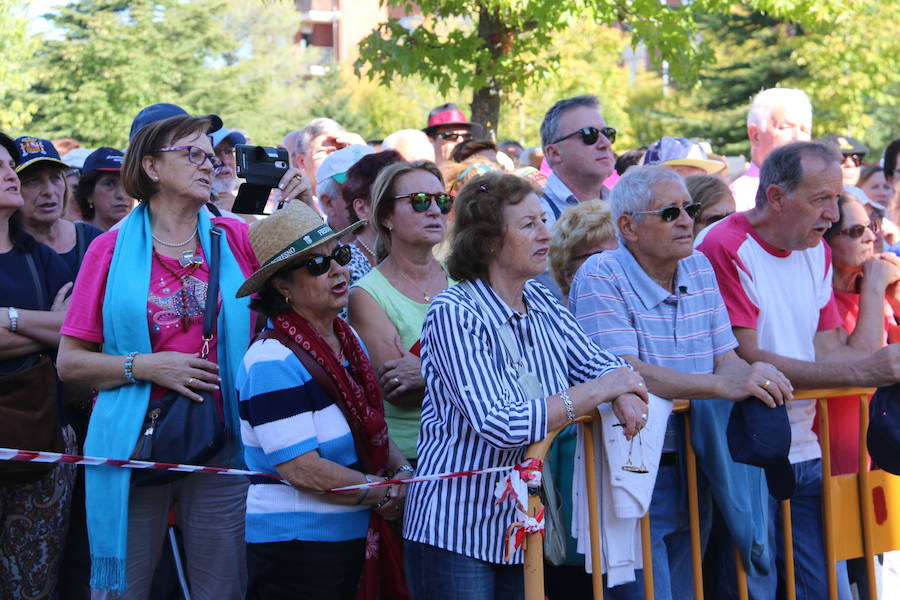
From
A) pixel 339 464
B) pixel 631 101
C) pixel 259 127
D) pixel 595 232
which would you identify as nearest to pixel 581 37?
pixel 631 101

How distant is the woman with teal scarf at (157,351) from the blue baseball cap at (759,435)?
1891 millimetres

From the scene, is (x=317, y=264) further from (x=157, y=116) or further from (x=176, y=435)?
(x=157, y=116)

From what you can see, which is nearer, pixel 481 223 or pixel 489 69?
pixel 481 223

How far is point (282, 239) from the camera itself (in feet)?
11.9

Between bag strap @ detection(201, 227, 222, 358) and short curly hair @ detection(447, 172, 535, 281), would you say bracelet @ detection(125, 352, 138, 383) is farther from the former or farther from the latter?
short curly hair @ detection(447, 172, 535, 281)

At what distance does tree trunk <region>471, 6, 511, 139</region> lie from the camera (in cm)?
1152

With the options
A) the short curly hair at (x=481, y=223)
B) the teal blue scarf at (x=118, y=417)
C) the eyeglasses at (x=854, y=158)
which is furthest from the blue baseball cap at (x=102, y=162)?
the eyeglasses at (x=854, y=158)

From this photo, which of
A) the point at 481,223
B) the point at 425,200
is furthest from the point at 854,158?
the point at 481,223

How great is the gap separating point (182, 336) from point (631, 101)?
32012mm

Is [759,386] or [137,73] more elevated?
[137,73]

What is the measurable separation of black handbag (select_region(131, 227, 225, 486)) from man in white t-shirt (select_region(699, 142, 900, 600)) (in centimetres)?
218

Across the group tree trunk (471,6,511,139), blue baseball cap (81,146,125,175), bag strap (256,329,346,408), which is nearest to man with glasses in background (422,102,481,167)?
tree trunk (471,6,511,139)

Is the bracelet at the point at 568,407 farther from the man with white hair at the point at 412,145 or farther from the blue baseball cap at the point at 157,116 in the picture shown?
the man with white hair at the point at 412,145

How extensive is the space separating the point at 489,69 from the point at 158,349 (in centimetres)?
823
